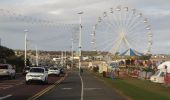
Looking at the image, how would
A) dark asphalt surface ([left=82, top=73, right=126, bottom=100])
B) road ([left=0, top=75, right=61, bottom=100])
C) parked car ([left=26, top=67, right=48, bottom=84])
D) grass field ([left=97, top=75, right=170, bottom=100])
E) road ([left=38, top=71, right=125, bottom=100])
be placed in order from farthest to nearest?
parked car ([left=26, top=67, right=48, bottom=84]) → grass field ([left=97, top=75, right=170, bottom=100]) → dark asphalt surface ([left=82, top=73, right=126, bottom=100]) → road ([left=38, top=71, right=125, bottom=100]) → road ([left=0, top=75, right=61, bottom=100])

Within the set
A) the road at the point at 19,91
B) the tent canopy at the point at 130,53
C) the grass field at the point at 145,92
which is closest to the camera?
the road at the point at 19,91

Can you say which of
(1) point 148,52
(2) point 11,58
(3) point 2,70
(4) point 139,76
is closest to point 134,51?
(1) point 148,52

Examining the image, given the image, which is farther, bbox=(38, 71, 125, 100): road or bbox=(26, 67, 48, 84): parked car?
bbox=(26, 67, 48, 84): parked car

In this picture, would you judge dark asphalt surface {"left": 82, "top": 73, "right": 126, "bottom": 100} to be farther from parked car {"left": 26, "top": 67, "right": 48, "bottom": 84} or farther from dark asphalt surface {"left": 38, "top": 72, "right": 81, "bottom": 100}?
parked car {"left": 26, "top": 67, "right": 48, "bottom": 84}

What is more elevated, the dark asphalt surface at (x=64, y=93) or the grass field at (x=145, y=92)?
the dark asphalt surface at (x=64, y=93)

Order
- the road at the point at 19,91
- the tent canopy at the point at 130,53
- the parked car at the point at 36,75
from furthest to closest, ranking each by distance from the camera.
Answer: the tent canopy at the point at 130,53 → the parked car at the point at 36,75 → the road at the point at 19,91

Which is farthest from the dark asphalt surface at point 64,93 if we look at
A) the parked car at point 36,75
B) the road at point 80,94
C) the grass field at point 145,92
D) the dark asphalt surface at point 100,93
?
the parked car at point 36,75

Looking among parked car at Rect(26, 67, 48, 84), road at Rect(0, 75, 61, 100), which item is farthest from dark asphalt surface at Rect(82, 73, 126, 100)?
parked car at Rect(26, 67, 48, 84)

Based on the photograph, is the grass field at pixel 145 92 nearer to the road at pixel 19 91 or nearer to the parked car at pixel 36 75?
the road at pixel 19 91

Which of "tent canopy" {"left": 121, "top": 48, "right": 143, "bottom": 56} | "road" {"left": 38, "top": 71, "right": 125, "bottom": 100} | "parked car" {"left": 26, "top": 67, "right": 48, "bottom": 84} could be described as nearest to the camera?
"road" {"left": 38, "top": 71, "right": 125, "bottom": 100}

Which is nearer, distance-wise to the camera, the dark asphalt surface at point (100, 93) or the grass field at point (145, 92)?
the dark asphalt surface at point (100, 93)

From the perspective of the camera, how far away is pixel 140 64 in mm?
89312

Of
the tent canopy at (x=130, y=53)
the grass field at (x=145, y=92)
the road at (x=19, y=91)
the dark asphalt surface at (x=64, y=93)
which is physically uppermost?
the tent canopy at (x=130, y=53)

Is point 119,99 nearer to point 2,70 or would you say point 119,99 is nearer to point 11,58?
point 2,70
